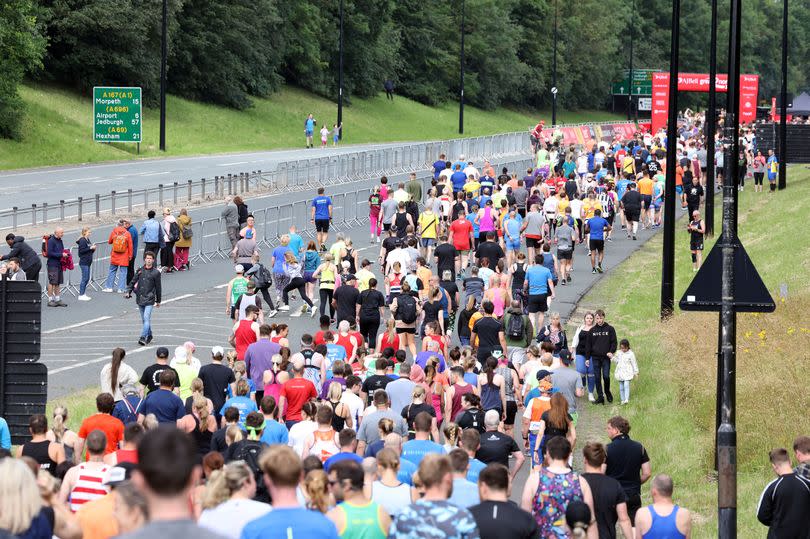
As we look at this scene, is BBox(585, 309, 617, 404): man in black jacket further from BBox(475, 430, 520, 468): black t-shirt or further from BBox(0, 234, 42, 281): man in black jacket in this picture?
BBox(0, 234, 42, 281): man in black jacket

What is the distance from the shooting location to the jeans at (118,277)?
2889cm

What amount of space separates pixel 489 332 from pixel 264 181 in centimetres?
2874

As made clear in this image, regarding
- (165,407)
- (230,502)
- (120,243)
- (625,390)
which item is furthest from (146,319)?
(230,502)

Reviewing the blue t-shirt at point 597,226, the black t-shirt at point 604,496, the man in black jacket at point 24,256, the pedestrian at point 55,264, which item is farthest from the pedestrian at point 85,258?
the black t-shirt at point 604,496

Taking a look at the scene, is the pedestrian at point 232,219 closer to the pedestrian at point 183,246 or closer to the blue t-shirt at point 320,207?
the pedestrian at point 183,246

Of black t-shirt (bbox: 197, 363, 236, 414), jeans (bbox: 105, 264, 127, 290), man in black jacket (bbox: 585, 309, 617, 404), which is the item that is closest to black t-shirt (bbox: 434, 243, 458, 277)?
man in black jacket (bbox: 585, 309, 617, 404)

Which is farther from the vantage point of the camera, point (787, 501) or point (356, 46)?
point (356, 46)

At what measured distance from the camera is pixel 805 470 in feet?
35.5

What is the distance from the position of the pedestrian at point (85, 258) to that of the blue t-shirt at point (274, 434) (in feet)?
53.6

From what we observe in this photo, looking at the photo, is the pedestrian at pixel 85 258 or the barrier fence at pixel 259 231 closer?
the pedestrian at pixel 85 258

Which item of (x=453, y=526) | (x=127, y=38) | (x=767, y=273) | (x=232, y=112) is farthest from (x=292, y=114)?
(x=453, y=526)

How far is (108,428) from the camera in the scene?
41.4ft

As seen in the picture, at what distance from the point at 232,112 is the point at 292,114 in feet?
18.6

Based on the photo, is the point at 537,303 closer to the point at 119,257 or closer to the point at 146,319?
the point at 146,319
